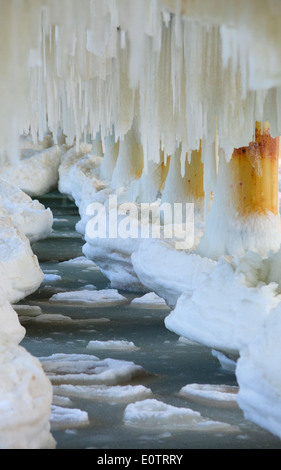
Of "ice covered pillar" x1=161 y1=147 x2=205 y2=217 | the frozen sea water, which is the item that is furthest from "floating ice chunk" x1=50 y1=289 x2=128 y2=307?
"ice covered pillar" x1=161 y1=147 x2=205 y2=217

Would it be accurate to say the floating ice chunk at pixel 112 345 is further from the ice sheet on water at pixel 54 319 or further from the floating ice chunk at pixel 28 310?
the floating ice chunk at pixel 28 310

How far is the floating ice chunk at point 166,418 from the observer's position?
475cm

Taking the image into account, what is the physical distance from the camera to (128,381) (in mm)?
5887

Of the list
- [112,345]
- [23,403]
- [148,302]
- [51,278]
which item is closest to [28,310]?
[148,302]

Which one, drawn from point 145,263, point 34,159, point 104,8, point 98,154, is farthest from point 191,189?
point 34,159

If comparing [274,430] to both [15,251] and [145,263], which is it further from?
[15,251]

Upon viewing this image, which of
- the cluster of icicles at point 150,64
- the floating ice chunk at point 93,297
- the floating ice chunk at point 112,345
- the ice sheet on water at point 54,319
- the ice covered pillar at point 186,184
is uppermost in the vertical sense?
the cluster of icicles at point 150,64

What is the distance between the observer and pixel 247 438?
457 cm

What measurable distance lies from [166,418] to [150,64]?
102 inches

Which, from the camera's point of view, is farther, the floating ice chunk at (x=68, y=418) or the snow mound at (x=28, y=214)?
the snow mound at (x=28, y=214)

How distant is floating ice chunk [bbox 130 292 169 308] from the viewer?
377 inches

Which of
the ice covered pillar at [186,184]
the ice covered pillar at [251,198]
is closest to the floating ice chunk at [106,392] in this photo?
the ice covered pillar at [251,198]

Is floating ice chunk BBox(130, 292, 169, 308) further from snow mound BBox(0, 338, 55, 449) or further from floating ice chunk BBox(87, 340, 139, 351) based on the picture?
snow mound BBox(0, 338, 55, 449)

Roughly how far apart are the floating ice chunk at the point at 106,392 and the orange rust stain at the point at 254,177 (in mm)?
3214
